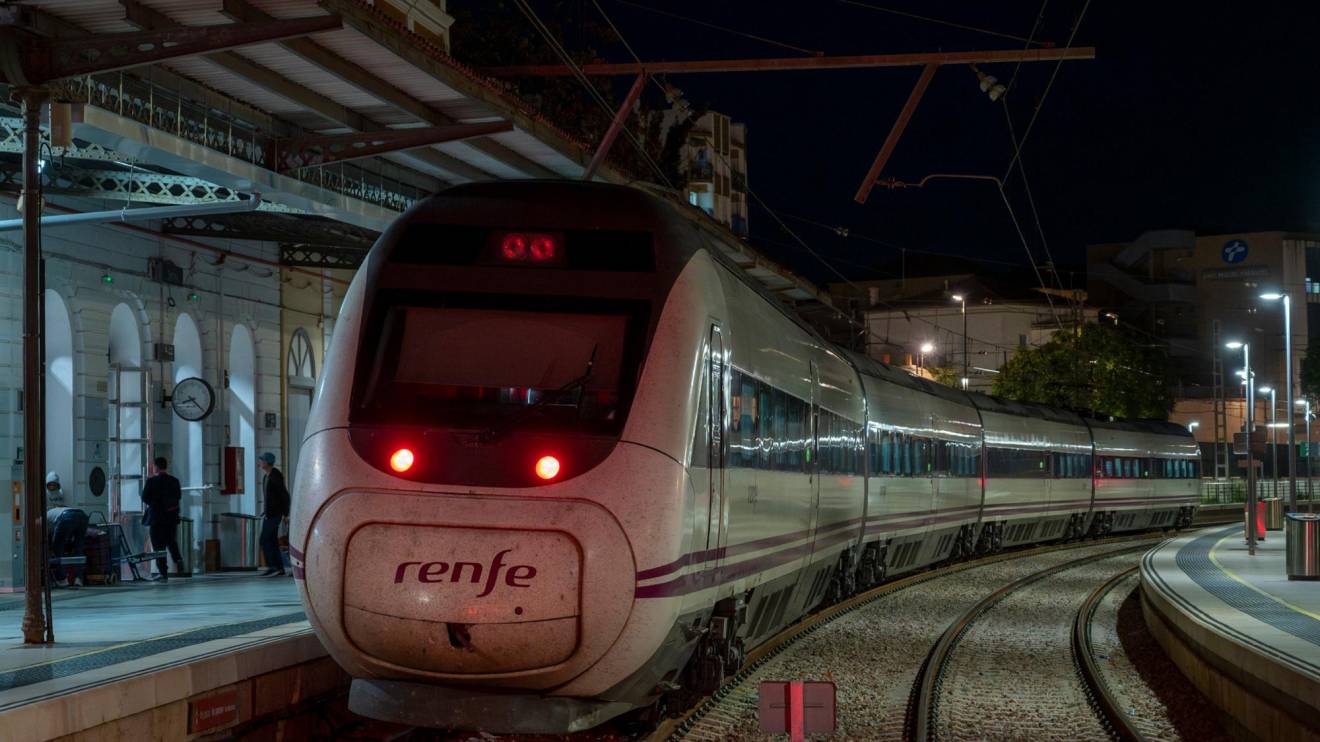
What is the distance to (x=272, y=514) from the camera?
20969mm

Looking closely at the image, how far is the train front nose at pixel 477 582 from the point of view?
8727 mm

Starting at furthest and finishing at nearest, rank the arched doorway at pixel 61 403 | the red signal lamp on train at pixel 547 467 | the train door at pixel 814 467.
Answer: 1. the arched doorway at pixel 61 403
2. the train door at pixel 814 467
3. the red signal lamp on train at pixel 547 467

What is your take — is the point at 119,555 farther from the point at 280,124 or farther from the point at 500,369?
the point at 500,369

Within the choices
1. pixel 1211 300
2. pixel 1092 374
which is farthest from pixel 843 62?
pixel 1211 300

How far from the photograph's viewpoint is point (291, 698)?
430 inches

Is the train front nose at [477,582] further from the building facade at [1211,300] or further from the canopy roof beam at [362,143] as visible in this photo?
the building facade at [1211,300]

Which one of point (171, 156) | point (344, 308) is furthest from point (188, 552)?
point (344, 308)

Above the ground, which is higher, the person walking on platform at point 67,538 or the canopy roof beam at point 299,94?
the canopy roof beam at point 299,94

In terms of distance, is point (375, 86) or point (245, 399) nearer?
point (375, 86)

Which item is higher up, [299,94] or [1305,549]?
[299,94]

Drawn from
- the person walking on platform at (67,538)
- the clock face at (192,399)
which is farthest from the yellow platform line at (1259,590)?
the clock face at (192,399)

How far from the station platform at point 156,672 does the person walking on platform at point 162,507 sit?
15.1 ft

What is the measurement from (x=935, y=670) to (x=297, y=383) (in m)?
13.5

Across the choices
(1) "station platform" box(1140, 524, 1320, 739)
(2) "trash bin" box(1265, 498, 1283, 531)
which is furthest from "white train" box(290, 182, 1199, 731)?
(2) "trash bin" box(1265, 498, 1283, 531)
